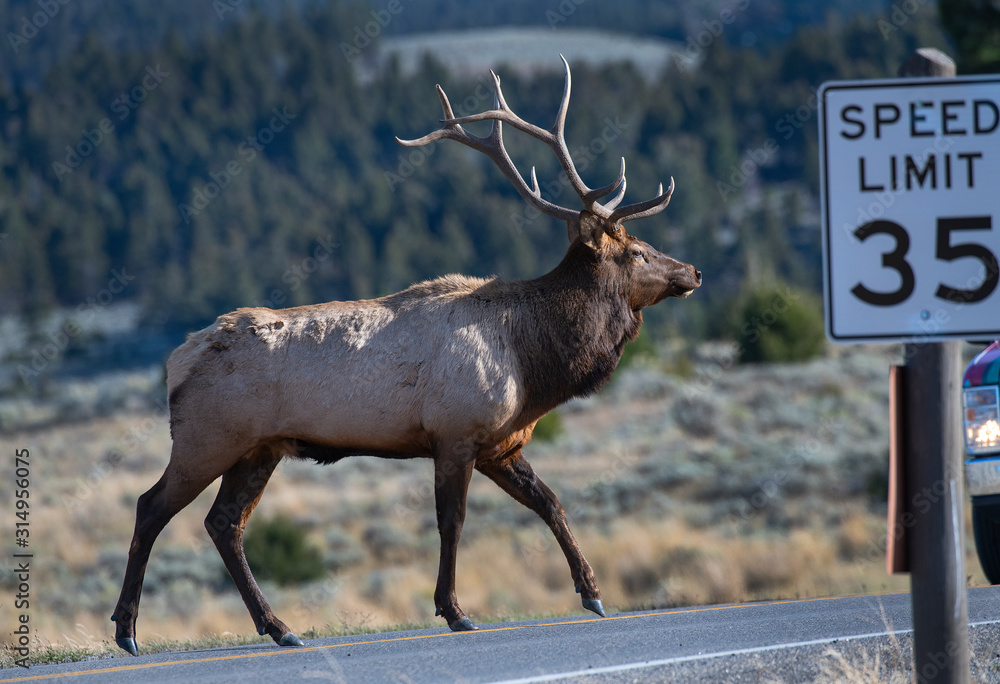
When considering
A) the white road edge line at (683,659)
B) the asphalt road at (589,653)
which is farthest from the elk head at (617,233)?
the white road edge line at (683,659)

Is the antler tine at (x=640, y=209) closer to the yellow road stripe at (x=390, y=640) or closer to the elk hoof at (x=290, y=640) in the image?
the yellow road stripe at (x=390, y=640)

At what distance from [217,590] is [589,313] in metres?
11.0

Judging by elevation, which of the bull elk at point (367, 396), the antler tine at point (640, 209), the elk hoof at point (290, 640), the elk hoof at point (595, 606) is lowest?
the elk hoof at point (595, 606)

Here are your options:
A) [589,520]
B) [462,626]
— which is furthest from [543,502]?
[589,520]

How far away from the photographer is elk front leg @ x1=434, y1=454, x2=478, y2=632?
686 cm

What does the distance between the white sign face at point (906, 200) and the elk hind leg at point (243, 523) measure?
167 inches

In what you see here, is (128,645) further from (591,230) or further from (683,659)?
(591,230)

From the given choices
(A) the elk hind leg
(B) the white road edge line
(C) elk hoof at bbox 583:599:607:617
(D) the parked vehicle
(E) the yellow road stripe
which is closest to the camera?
(B) the white road edge line

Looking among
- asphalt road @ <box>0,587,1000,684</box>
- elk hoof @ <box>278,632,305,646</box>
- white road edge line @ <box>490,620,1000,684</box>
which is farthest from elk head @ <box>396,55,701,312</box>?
elk hoof @ <box>278,632,305,646</box>

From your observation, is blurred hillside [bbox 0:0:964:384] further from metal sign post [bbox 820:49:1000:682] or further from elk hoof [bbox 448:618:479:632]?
metal sign post [bbox 820:49:1000:682]

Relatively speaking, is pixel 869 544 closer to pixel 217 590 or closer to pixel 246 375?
pixel 217 590

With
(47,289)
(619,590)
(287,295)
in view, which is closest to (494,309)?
(619,590)

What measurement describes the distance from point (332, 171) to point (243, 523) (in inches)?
3005

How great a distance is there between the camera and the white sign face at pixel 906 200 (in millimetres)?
3635
